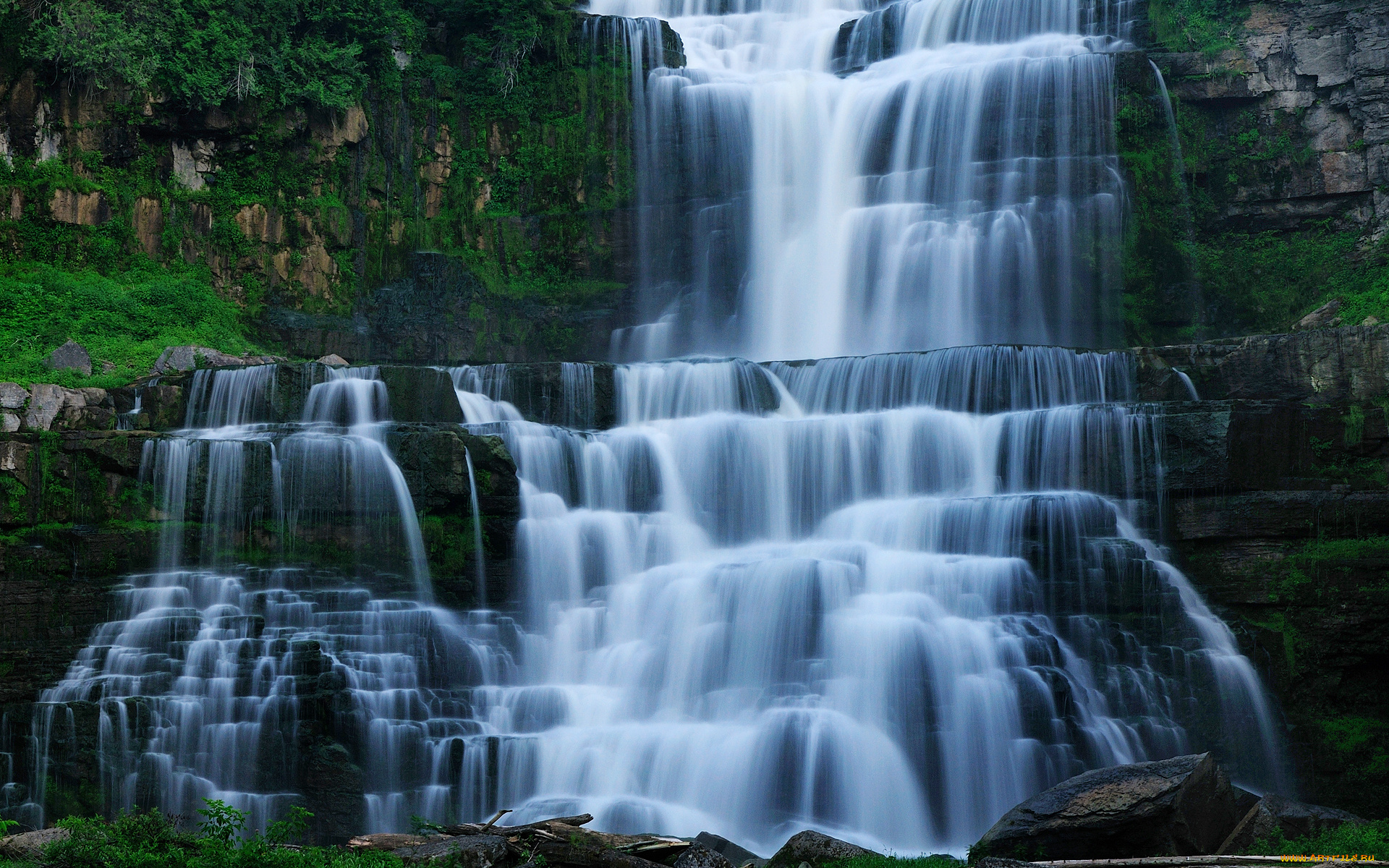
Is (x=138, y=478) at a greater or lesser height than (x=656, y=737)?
greater

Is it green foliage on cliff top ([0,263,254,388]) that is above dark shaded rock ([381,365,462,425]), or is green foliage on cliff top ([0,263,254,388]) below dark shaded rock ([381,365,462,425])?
above

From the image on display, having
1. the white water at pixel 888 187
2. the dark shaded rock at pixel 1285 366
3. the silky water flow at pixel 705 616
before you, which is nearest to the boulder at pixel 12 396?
the silky water flow at pixel 705 616

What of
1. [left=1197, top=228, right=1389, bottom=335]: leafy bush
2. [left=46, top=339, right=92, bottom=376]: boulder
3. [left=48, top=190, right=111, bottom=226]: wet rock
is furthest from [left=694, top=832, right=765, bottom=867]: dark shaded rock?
Answer: [left=48, top=190, right=111, bottom=226]: wet rock

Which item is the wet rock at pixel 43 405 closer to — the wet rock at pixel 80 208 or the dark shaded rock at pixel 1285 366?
the wet rock at pixel 80 208

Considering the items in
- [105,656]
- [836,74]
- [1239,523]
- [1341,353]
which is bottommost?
[105,656]

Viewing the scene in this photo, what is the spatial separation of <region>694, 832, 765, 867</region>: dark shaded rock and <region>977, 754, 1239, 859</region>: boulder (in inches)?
121

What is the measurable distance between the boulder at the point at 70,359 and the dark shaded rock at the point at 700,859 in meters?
16.7

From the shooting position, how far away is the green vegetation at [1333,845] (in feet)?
32.6

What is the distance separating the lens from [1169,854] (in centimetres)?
992

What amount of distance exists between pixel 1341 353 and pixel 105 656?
1922cm

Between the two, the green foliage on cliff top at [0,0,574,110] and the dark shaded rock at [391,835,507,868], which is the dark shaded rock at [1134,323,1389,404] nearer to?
the dark shaded rock at [391,835,507,868]

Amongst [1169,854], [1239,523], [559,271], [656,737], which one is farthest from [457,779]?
[559,271]

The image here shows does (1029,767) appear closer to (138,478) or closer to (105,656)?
(105,656)

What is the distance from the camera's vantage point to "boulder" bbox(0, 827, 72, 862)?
967cm
